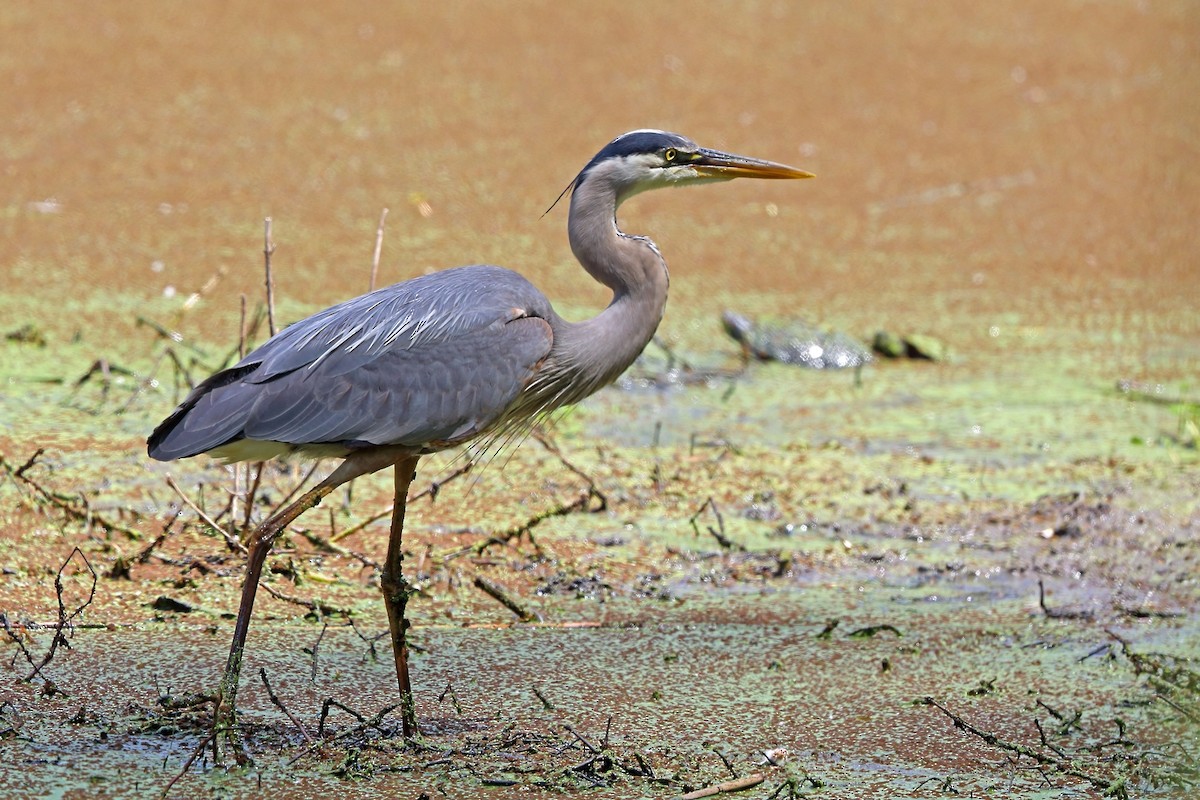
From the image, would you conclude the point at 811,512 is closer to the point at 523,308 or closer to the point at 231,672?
the point at 523,308

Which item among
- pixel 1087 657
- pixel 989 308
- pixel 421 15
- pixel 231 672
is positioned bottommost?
pixel 1087 657

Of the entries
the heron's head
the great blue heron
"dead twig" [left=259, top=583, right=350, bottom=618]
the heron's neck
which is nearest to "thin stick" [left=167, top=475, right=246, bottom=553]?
"dead twig" [left=259, top=583, right=350, bottom=618]

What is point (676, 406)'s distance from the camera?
21.6 feet

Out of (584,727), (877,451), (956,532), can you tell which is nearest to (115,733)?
(584,727)

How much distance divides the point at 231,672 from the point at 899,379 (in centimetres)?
423

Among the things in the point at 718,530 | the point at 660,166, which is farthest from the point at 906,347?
the point at 660,166

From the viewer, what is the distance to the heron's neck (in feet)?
13.4

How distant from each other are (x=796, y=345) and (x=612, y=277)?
3.20m

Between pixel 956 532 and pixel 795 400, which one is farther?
pixel 795 400

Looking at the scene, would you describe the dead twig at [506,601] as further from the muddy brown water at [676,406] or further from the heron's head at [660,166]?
the heron's head at [660,166]

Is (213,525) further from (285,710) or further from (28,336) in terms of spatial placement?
(28,336)

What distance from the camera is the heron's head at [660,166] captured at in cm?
413

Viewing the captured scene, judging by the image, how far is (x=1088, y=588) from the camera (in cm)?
504

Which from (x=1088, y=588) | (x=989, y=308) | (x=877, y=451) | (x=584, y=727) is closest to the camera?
(x=584, y=727)
